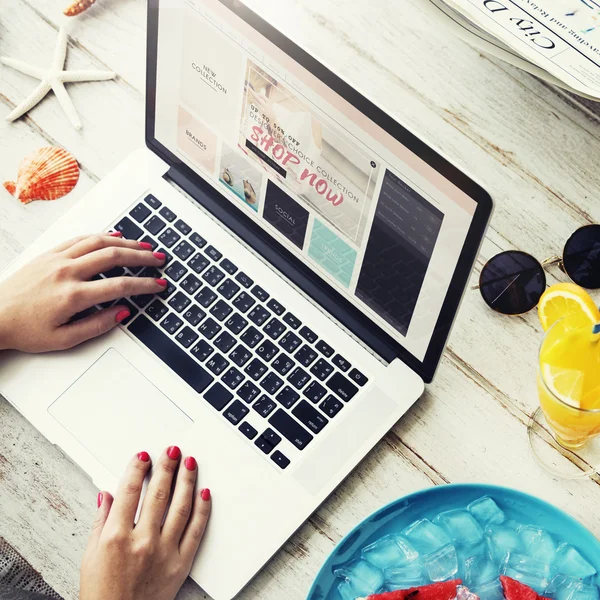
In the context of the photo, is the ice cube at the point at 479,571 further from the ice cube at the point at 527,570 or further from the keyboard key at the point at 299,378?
the keyboard key at the point at 299,378

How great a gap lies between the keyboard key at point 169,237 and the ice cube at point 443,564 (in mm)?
459

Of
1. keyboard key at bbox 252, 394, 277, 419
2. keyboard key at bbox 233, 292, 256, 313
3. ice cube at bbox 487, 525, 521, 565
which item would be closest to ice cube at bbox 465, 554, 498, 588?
Result: ice cube at bbox 487, 525, 521, 565

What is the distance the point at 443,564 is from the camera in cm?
83

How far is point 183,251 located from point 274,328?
0.15 meters

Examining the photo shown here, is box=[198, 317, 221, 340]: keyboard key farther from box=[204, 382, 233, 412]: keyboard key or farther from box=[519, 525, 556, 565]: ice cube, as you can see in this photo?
box=[519, 525, 556, 565]: ice cube

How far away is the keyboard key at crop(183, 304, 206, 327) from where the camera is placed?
914 millimetres

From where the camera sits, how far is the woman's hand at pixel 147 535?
0.85 metres

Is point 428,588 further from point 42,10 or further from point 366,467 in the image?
point 42,10

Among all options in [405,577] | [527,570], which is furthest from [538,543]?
[405,577]

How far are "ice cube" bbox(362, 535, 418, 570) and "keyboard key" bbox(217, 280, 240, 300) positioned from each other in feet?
1.04

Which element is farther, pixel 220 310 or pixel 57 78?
pixel 57 78

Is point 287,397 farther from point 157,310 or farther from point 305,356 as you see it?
point 157,310

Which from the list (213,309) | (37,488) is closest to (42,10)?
(213,309)

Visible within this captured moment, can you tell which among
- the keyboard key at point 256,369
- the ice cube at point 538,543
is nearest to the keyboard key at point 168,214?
the keyboard key at point 256,369
